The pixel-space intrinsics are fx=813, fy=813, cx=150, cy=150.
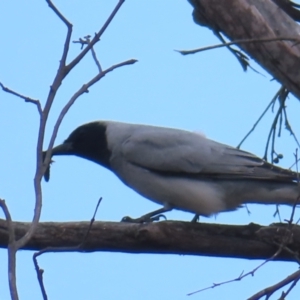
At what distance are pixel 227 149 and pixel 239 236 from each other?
146 centimetres

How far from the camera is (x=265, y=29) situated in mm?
5387

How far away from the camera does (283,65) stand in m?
5.32

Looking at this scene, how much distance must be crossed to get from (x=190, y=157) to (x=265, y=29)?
5.55 feet

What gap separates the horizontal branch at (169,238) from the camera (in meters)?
5.25

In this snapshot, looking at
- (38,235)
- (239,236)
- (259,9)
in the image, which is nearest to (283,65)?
(259,9)

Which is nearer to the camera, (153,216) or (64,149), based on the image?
(153,216)

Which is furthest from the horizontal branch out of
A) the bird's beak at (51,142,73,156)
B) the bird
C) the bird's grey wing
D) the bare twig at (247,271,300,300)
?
the bird's beak at (51,142,73,156)

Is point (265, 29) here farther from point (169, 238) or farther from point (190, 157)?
point (190, 157)

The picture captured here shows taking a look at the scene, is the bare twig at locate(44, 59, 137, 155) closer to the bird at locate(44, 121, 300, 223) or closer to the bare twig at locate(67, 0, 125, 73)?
the bare twig at locate(67, 0, 125, 73)

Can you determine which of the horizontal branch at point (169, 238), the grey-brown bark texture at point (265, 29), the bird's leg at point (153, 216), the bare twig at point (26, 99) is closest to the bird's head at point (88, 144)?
the bird's leg at point (153, 216)

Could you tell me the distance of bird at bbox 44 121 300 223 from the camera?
6410mm

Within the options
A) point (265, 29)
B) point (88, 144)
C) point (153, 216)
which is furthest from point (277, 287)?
point (88, 144)

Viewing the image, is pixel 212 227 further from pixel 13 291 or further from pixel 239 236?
pixel 13 291

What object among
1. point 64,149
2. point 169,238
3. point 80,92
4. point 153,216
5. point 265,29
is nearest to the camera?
point 80,92
